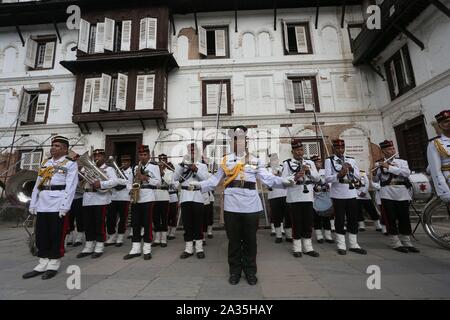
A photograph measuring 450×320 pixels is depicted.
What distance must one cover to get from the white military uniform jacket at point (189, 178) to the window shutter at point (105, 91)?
10.1 m

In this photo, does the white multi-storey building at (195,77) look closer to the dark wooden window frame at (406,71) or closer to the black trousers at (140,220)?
the dark wooden window frame at (406,71)

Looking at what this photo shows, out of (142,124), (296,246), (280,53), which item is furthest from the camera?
(280,53)

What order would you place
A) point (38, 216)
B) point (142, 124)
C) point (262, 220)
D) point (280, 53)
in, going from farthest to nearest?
point (280, 53)
point (142, 124)
point (262, 220)
point (38, 216)

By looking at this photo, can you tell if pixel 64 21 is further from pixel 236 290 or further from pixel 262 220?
pixel 236 290

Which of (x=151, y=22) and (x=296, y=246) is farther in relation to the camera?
(x=151, y=22)

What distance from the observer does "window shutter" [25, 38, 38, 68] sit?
49.7 feet

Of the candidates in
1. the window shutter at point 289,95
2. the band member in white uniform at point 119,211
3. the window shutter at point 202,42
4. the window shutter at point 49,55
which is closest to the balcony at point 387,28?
the window shutter at point 289,95

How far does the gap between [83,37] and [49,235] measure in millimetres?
13662

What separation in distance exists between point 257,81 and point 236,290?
12844 mm

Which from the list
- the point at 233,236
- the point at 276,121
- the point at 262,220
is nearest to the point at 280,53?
the point at 276,121

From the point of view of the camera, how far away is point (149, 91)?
45.2 ft


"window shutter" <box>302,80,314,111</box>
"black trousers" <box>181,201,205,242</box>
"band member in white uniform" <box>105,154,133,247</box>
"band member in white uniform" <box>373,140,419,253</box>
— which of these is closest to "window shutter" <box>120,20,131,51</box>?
"band member in white uniform" <box>105,154,133,247</box>

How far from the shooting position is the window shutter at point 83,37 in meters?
14.0

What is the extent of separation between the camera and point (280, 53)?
581 inches
